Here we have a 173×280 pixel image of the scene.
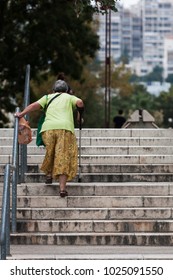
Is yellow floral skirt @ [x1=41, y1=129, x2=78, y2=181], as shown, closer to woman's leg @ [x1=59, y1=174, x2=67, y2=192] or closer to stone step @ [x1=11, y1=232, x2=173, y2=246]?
woman's leg @ [x1=59, y1=174, x2=67, y2=192]

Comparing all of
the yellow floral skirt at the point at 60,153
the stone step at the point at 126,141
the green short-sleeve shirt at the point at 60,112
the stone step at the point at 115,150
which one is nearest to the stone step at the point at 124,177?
the yellow floral skirt at the point at 60,153

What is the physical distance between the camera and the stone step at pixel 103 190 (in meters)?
15.6

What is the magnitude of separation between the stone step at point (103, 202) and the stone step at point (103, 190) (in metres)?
0.30

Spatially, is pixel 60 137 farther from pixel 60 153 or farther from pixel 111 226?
pixel 111 226

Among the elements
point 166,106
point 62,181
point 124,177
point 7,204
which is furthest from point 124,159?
point 166,106

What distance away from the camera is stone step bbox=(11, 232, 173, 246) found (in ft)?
46.0

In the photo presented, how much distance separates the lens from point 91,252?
13133mm

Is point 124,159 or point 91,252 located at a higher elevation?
point 124,159

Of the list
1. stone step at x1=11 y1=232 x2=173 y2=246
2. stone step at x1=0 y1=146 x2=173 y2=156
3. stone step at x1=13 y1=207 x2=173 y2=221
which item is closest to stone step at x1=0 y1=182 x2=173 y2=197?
stone step at x1=13 y1=207 x2=173 y2=221

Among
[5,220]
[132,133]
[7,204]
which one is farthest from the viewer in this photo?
[132,133]

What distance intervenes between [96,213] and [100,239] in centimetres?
87

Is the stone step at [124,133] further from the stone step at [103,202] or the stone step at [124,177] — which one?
the stone step at [103,202]

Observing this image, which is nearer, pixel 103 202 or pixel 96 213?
pixel 96 213

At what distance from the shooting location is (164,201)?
15258 millimetres
